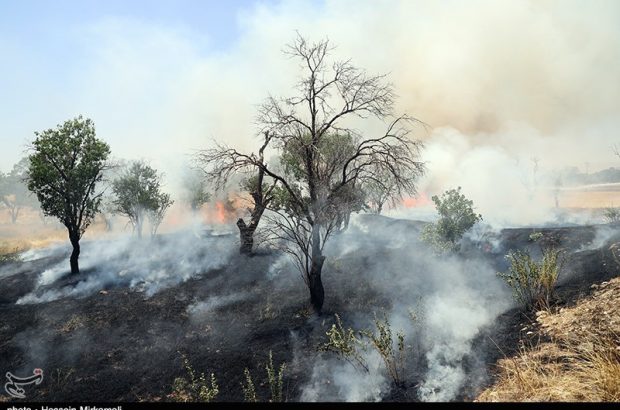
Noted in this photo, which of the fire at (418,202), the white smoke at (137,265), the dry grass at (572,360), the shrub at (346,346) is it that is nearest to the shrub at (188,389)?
the shrub at (346,346)

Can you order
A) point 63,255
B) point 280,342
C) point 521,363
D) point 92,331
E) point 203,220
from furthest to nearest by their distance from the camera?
point 203,220 < point 63,255 < point 92,331 < point 280,342 < point 521,363

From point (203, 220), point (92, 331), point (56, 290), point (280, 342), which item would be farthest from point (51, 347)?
point (203, 220)

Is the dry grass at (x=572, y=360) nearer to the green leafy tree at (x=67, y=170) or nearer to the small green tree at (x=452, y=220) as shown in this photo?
the small green tree at (x=452, y=220)

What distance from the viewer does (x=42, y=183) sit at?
1777 centimetres

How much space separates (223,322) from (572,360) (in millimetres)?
11415

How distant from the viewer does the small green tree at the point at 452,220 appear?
17.8 meters

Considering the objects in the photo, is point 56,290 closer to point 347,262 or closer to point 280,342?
point 280,342

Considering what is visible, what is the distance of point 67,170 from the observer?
18406mm

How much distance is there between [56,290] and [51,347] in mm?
6413

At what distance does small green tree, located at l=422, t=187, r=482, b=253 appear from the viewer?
1781 centimetres

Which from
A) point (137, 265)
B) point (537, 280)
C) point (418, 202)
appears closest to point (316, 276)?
point (537, 280)

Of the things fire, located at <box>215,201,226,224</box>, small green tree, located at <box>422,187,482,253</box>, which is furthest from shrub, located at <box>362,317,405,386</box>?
fire, located at <box>215,201,226,224</box>

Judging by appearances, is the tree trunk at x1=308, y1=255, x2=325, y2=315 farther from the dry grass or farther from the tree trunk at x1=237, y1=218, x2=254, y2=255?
the tree trunk at x1=237, y1=218, x2=254, y2=255

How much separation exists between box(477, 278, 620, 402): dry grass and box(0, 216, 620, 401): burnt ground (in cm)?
74
